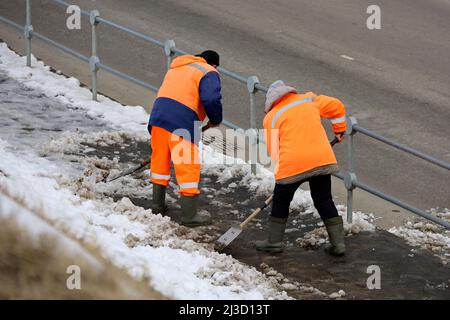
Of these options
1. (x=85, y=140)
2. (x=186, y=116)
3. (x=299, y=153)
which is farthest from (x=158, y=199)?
(x=85, y=140)

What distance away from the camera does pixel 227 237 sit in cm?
852

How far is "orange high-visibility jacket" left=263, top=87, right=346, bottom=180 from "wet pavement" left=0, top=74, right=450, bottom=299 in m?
0.71

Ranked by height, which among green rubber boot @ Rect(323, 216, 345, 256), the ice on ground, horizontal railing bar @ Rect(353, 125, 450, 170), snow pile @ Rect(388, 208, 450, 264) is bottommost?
snow pile @ Rect(388, 208, 450, 264)

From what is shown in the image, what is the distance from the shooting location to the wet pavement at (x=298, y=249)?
312 inches

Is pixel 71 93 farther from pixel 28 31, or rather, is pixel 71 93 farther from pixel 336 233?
pixel 336 233

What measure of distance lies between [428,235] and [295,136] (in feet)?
5.74

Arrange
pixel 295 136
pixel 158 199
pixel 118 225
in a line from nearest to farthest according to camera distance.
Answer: pixel 118 225 → pixel 295 136 → pixel 158 199

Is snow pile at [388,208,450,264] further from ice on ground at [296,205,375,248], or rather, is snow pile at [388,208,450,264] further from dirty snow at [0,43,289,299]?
dirty snow at [0,43,289,299]

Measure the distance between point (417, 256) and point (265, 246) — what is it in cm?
117

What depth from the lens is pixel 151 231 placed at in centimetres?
822

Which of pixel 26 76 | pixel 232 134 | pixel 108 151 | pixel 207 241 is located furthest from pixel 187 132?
pixel 26 76

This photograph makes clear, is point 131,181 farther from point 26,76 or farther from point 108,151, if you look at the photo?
point 26,76

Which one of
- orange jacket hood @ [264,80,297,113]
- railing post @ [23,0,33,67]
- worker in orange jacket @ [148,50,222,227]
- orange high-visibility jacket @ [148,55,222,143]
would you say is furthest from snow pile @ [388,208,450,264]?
railing post @ [23,0,33,67]

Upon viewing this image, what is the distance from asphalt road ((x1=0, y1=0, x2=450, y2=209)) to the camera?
11.2m
